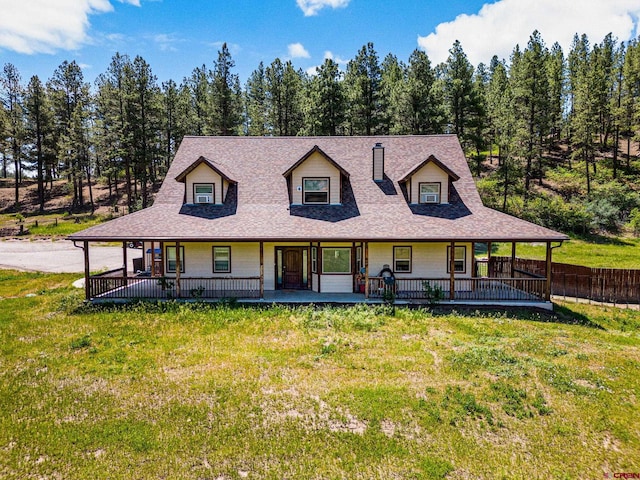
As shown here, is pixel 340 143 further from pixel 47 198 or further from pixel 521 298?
pixel 47 198

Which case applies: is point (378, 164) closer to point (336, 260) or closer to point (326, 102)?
point (336, 260)

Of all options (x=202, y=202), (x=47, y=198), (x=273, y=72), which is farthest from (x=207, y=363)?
(x=47, y=198)

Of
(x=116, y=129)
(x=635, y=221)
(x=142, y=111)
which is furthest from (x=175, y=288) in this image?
(x=635, y=221)

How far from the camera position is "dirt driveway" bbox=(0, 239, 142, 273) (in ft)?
80.0

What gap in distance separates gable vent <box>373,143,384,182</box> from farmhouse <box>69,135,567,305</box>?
5 centimetres

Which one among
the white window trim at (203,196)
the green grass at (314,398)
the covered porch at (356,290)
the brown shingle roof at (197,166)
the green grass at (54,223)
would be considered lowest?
the green grass at (314,398)

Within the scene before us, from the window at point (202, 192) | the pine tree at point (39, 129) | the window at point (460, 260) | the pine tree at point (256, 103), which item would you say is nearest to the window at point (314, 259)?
the window at point (202, 192)

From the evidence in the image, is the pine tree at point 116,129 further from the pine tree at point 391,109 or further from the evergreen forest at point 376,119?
the pine tree at point 391,109

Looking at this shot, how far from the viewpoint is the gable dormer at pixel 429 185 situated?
18.3m

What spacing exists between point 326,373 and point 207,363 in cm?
331

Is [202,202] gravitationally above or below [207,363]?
above

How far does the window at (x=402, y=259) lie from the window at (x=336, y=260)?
2190 millimetres

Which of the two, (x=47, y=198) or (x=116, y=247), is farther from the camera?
(x=47, y=198)

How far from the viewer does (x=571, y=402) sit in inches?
317
